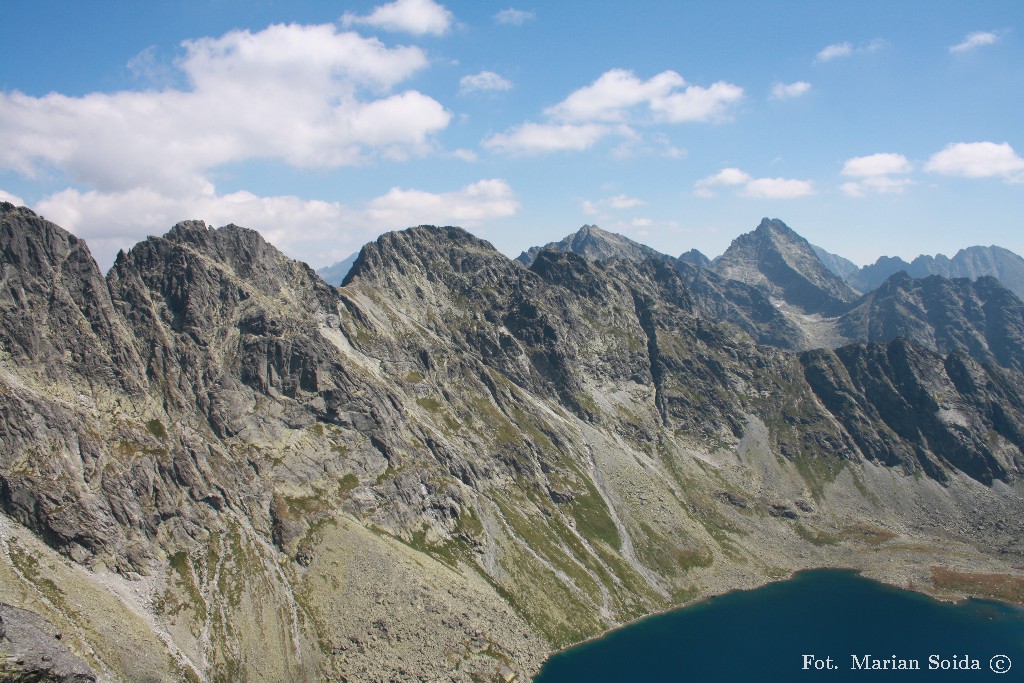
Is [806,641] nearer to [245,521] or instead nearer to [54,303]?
[245,521]

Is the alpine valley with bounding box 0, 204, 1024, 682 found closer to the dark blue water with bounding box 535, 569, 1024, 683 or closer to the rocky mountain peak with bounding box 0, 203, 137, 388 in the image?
the rocky mountain peak with bounding box 0, 203, 137, 388

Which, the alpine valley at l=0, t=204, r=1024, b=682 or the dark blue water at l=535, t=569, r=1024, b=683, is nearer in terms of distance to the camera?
the alpine valley at l=0, t=204, r=1024, b=682

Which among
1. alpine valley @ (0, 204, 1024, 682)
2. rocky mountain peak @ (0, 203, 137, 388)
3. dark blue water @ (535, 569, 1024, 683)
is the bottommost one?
dark blue water @ (535, 569, 1024, 683)

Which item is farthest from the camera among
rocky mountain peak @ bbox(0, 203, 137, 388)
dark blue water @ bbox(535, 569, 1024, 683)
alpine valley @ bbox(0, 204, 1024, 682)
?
rocky mountain peak @ bbox(0, 203, 137, 388)

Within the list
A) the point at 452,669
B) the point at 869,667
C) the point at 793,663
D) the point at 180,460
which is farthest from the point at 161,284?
the point at 869,667

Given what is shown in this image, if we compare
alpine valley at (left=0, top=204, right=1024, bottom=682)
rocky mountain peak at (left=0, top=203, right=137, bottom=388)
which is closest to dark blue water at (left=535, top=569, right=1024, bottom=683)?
alpine valley at (left=0, top=204, right=1024, bottom=682)

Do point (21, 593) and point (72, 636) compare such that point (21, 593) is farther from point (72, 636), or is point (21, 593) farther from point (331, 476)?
point (331, 476)

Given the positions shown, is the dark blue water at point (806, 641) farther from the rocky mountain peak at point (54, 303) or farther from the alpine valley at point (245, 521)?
the rocky mountain peak at point (54, 303)

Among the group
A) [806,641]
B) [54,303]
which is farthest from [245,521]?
[806,641]

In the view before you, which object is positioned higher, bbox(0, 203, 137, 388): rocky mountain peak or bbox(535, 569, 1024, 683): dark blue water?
bbox(0, 203, 137, 388): rocky mountain peak
